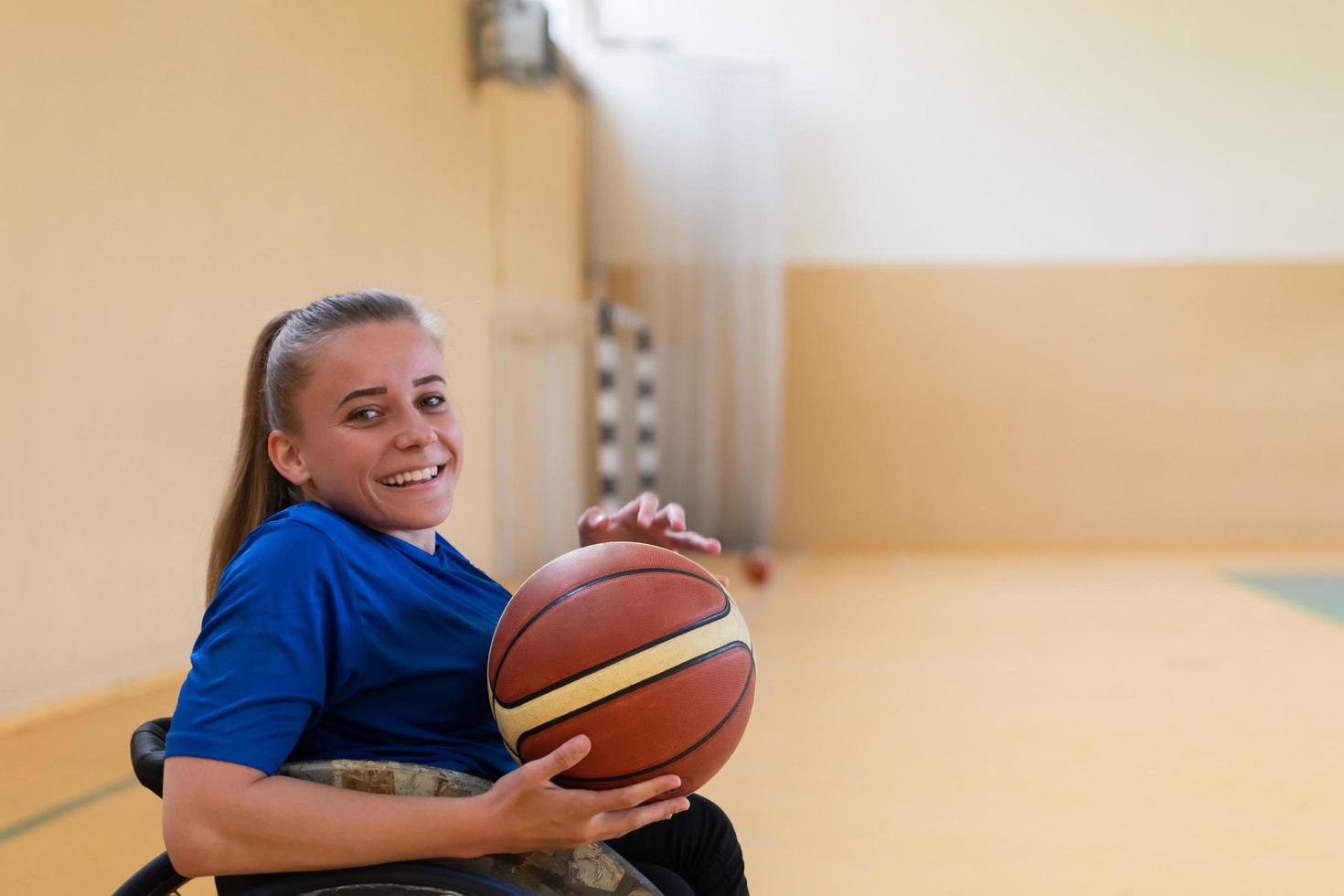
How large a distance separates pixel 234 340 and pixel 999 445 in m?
4.80

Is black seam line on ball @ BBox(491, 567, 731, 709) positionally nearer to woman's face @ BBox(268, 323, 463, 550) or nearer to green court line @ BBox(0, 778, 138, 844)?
woman's face @ BBox(268, 323, 463, 550)

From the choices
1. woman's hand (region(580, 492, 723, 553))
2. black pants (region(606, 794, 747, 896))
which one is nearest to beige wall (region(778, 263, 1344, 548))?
woman's hand (region(580, 492, 723, 553))

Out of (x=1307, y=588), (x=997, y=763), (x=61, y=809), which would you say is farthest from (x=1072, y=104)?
(x=61, y=809)

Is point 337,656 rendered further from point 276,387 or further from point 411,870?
point 276,387

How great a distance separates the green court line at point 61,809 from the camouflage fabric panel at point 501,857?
4.70 feet

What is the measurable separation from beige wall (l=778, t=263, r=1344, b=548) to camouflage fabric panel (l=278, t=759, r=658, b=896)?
5.80 m

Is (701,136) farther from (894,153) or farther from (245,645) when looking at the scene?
(245,645)

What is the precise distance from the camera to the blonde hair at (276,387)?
100cm

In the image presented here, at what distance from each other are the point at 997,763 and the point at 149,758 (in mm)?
2013

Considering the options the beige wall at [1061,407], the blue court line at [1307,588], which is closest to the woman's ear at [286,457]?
the blue court line at [1307,588]

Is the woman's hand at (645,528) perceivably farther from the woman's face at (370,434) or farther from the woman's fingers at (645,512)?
the woman's face at (370,434)

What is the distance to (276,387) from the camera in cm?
102

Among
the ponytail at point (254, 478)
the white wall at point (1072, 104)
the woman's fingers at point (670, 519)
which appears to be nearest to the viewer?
the ponytail at point (254, 478)

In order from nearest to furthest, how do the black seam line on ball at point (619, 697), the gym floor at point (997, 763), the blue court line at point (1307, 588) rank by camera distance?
the black seam line on ball at point (619, 697), the gym floor at point (997, 763), the blue court line at point (1307, 588)
